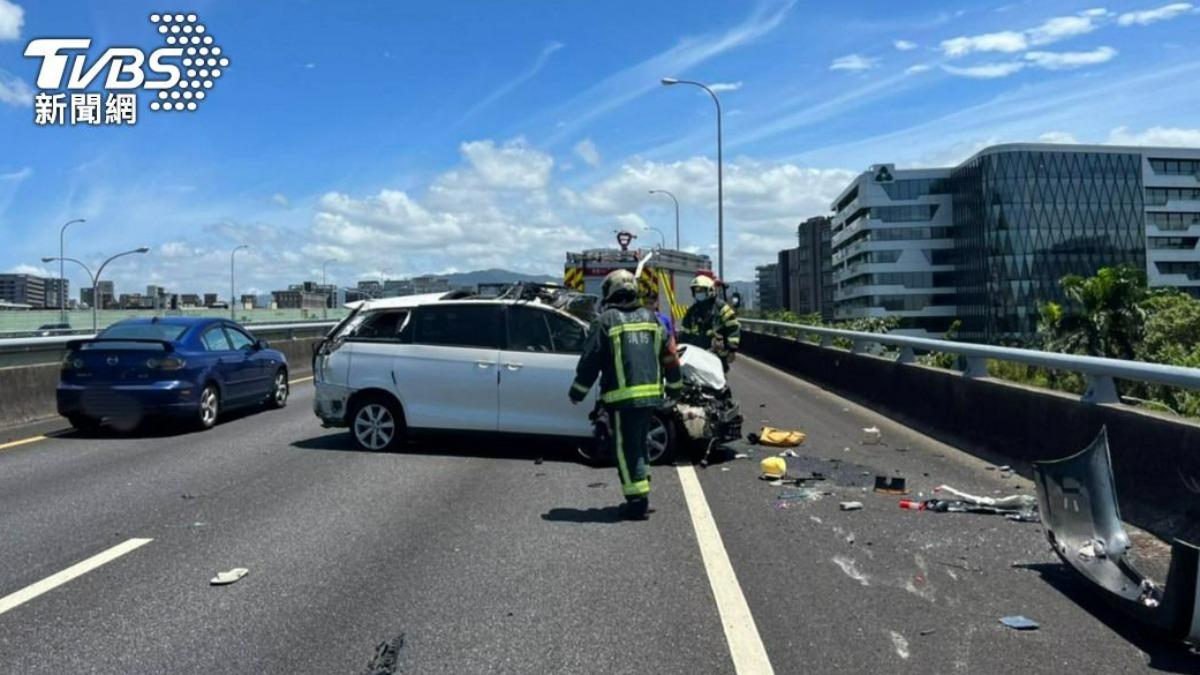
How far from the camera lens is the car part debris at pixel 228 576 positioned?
5.56 m

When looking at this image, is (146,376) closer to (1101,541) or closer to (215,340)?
(215,340)

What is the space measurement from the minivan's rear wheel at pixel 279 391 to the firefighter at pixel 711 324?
646 centimetres

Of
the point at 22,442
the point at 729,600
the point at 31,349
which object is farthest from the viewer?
the point at 31,349

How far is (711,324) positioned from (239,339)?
6861mm

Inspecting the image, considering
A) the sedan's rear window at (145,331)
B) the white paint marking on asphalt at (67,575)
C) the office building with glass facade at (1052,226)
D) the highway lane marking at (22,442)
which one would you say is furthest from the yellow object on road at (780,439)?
the office building with glass facade at (1052,226)

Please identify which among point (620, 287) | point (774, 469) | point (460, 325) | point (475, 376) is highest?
point (620, 287)

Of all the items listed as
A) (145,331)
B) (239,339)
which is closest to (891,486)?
(145,331)

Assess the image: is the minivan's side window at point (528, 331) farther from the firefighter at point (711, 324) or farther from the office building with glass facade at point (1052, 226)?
the office building with glass facade at point (1052, 226)

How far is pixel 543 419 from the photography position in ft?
32.2

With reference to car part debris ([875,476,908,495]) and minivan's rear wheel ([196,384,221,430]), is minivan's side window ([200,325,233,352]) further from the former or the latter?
car part debris ([875,476,908,495])

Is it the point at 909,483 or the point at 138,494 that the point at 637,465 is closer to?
the point at 909,483

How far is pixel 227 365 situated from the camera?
13.0m

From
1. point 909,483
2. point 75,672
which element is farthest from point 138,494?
point 909,483

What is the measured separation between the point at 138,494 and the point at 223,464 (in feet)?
5.02
